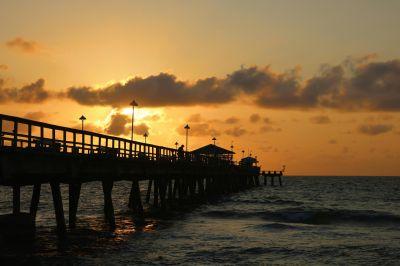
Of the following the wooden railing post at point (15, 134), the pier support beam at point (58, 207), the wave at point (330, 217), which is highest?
the wooden railing post at point (15, 134)

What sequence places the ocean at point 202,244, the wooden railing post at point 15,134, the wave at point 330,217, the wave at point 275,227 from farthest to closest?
the wave at point 330,217, the wave at point 275,227, the ocean at point 202,244, the wooden railing post at point 15,134

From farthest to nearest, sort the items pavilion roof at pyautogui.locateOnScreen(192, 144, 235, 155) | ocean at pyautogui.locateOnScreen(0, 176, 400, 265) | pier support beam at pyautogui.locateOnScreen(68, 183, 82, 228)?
1. pavilion roof at pyautogui.locateOnScreen(192, 144, 235, 155)
2. pier support beam at pyautogui.locateOnScreen(68, 183, 82, 228)
3. ocean at pyautogui.locateOnScreen(0, 176, 400, 265)

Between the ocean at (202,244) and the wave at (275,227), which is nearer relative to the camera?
the ocean at (202,244)

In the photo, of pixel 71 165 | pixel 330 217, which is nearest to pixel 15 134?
pixel 71 165

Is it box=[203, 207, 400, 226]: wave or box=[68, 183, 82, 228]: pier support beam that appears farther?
box=[203, 207, 400, 226]: wave

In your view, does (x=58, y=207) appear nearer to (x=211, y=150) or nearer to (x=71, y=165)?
(x=71, y=165)

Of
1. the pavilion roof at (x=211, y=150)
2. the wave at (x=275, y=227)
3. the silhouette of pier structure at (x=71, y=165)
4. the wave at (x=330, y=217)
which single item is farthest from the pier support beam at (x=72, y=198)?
the pavilion roof at (x=211, y=150)

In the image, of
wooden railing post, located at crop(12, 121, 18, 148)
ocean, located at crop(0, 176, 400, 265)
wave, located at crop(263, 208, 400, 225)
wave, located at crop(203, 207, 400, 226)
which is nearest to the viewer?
wooden railing post, located at crop(12, 121, 18, 148)

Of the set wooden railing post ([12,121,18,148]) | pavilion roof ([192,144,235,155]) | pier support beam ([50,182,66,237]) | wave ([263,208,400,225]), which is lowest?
wave ([263,208,400,225])

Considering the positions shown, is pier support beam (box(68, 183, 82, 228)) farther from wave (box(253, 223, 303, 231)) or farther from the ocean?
wave (box(253, 223, 303, 231))

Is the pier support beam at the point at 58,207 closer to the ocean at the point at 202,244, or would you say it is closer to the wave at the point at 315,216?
the ocean at the point at 202,244

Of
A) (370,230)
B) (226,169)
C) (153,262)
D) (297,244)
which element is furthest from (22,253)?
(226,169)

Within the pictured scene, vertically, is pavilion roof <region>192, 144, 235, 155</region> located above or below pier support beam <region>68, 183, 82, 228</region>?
above

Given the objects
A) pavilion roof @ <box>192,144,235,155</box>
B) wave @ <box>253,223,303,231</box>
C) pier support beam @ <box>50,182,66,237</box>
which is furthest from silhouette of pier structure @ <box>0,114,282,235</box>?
pavilion roof @ <box>192,144,235,155</box>
